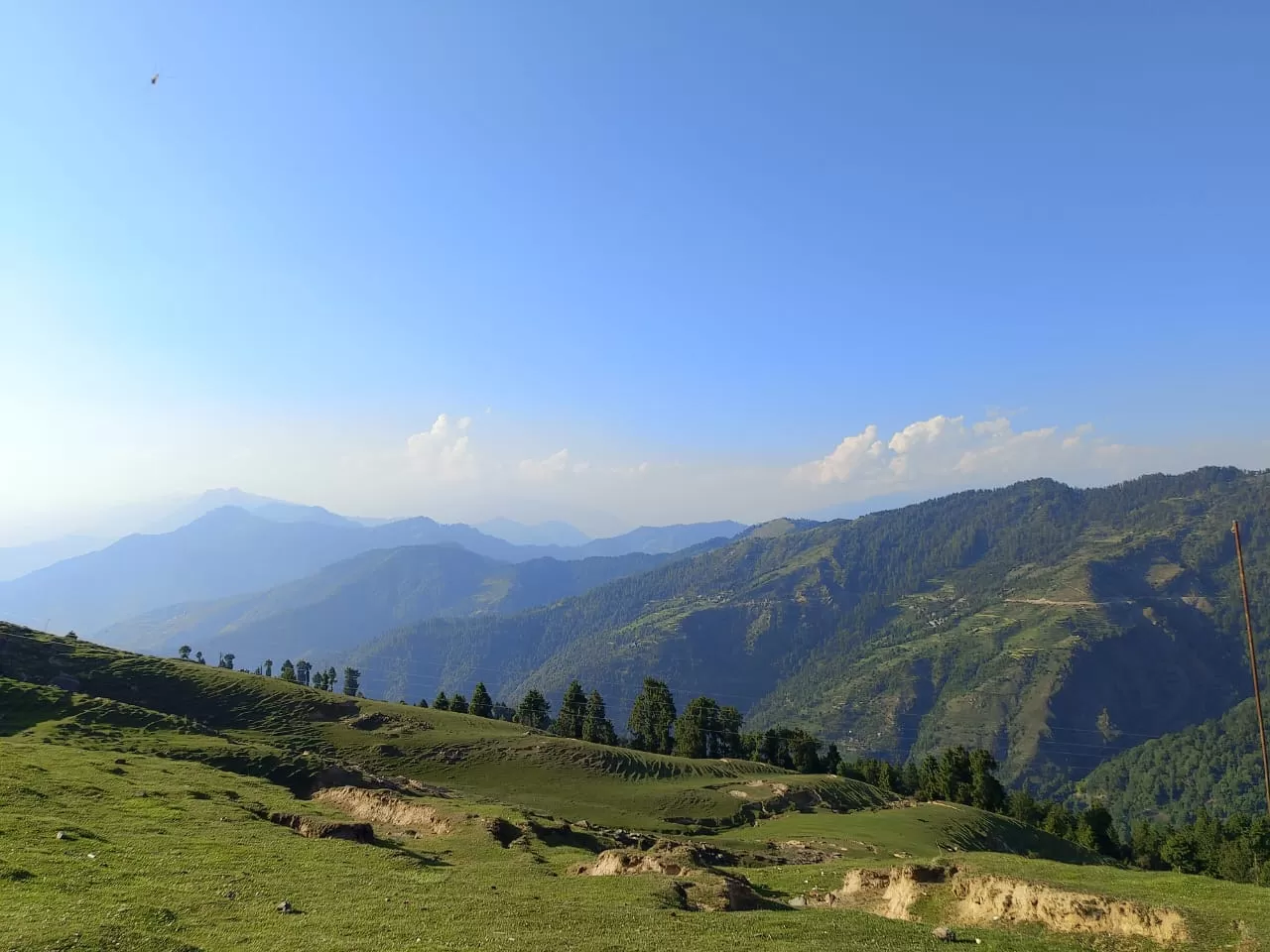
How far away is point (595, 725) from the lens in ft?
470

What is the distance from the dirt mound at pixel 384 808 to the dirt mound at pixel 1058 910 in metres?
36.5

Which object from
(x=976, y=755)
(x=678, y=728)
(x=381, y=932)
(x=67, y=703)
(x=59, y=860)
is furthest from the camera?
(x=678, y=728)

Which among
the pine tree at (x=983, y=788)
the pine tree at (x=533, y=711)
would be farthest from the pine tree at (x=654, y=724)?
the pine tree at (x=983, y=788)

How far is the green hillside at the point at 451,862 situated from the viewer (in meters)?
23.9

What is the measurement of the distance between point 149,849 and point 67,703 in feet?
183

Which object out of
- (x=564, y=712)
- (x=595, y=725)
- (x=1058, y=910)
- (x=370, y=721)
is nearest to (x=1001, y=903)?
(x=1058, y=910)

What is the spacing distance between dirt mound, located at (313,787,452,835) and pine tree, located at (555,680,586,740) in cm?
8239

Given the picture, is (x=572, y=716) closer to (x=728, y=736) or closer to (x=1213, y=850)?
(x=728, y=736)

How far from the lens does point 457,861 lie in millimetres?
40469

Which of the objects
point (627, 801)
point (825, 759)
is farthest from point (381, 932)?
point (825, 759)

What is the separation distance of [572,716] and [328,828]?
10613cm

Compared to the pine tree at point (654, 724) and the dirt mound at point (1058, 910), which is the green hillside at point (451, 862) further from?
the pine tree at point (654, 724)

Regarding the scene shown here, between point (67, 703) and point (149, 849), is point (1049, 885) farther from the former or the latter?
point (67, 703)

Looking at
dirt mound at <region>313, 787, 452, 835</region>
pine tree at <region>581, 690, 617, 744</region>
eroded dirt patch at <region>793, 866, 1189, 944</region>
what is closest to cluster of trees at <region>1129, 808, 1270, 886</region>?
eroded dirt patch at <region>793, 866, 1189, 944</region>
